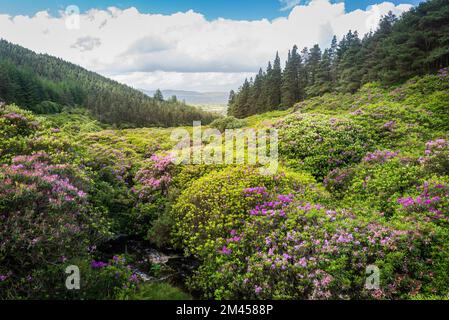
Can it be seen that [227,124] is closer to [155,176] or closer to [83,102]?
[155,176]

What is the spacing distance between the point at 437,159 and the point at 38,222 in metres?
11.6

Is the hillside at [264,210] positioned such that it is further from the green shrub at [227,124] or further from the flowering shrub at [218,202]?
the green shrub at [227,124]

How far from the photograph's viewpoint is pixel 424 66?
2780 cm

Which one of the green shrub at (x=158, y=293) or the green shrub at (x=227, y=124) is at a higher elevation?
the green shrub at (x=227, y=124)

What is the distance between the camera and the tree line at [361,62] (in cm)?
2716

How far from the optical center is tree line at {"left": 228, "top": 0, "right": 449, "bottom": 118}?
27.2m

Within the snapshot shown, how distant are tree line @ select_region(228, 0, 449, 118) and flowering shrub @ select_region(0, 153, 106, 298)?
30.0 m

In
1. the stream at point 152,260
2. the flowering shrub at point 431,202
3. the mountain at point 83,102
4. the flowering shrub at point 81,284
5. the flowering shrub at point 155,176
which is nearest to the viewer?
the flowering shrub at point 81,284

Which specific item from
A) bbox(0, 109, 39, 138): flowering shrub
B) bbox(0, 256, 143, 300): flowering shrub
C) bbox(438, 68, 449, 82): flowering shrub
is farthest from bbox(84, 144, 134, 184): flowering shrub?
bbox(438, 68, 449, 82): flowering shrub

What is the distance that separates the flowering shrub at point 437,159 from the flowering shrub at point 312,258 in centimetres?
329

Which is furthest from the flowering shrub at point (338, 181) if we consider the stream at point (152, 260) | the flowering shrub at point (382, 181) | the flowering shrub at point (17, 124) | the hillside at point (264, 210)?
the flowering shrub at point (17, 124)

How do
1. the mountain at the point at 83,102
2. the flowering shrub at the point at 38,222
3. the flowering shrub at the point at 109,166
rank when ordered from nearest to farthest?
the flowering shrub at the point at 38,222
the flowering shrub at the point at 109,166
the mountain at the point at 83,102

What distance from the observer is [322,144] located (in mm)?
13297

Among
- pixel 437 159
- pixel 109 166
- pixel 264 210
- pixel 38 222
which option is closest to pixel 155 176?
pixel 109 166
